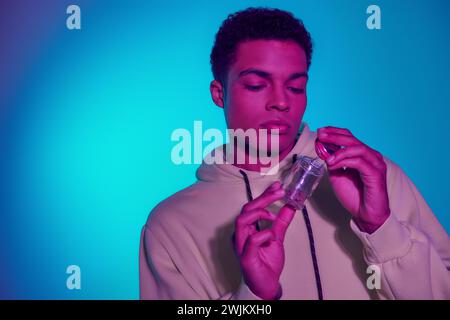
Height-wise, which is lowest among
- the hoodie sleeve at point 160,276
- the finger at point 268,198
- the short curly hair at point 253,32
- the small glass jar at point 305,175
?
the hoodie sleeve at point 160,276

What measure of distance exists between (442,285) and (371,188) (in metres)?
0.27

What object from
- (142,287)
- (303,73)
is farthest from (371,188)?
(142,287)

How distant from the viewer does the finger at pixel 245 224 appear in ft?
2.88

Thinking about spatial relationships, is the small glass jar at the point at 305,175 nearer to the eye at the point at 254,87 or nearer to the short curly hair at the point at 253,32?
the eye at the point at 254,87

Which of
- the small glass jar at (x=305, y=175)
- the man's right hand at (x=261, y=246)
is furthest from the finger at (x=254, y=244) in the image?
the small glass jar at (x=305, y=175)

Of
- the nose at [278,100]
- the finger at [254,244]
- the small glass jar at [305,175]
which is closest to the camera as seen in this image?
the finger at [254,244]

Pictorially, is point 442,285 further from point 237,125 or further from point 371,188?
point 237,125

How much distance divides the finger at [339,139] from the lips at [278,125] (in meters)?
0.16

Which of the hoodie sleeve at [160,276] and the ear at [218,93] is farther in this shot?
the ear at [218,93]

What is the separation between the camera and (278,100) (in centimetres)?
108

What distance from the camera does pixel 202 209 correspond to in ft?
4.00

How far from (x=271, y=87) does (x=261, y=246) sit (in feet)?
1.29

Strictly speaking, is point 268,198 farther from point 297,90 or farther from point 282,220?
point 297,90

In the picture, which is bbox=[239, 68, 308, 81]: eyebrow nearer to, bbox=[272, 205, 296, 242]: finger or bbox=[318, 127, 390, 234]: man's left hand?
bbox=[318, 127, 390, 234]: man's left hand
